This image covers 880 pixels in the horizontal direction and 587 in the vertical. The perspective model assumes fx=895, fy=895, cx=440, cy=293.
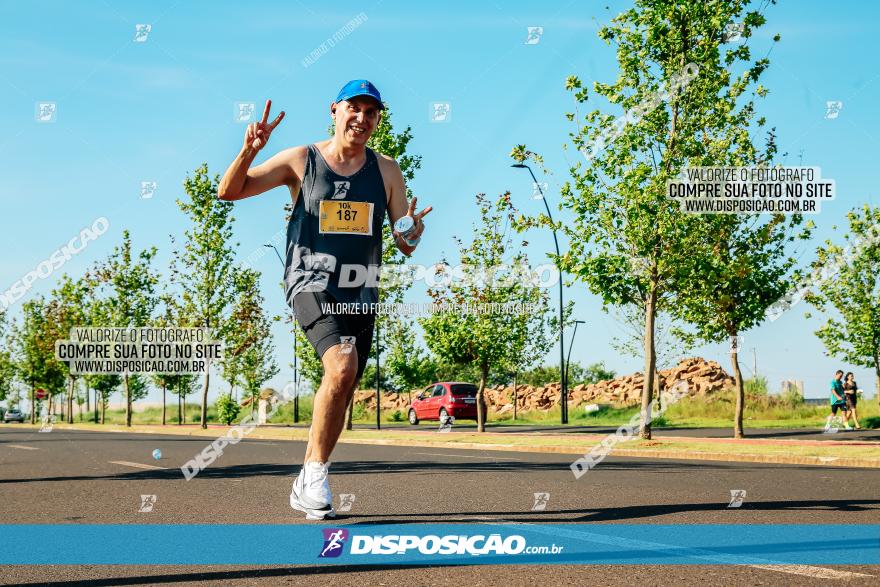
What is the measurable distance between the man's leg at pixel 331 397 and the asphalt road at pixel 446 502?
659mm

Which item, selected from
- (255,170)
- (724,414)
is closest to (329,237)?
(255,170)

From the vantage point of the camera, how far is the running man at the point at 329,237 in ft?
15.0

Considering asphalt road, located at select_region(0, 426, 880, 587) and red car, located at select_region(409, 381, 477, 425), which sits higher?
asphalt road, located at select_region(0, 426, 880, 587)

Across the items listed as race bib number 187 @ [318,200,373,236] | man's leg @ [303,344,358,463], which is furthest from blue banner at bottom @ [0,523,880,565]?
race bib number 187 @ [318,200,373,236]

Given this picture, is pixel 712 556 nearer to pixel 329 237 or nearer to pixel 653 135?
pixel 329 237

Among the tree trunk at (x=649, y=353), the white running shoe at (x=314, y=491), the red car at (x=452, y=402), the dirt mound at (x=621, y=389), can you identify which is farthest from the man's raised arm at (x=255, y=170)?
the dirt mound at (x=621, y=389)

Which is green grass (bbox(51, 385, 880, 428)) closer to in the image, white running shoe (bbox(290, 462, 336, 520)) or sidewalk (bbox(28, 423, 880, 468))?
sidewalk (bbox(28, 423, 880, 468))

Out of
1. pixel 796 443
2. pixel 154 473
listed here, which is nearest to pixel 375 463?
pixel 154 473

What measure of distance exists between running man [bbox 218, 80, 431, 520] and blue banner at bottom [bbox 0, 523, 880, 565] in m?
0.42

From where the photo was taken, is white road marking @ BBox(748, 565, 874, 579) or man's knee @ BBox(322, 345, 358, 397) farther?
man's knee @ BBox(322, 345, 358, 397)

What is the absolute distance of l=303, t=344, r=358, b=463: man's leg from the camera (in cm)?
466

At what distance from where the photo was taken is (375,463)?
13.6 metres

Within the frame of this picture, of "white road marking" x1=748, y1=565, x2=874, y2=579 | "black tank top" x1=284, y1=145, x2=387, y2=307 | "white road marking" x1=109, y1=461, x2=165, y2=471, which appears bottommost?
"white road marking" x1=109, y1=461, x2=165, y2=471

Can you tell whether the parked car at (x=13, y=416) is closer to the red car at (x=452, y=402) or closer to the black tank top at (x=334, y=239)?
the red car at (x=452, y=402)
